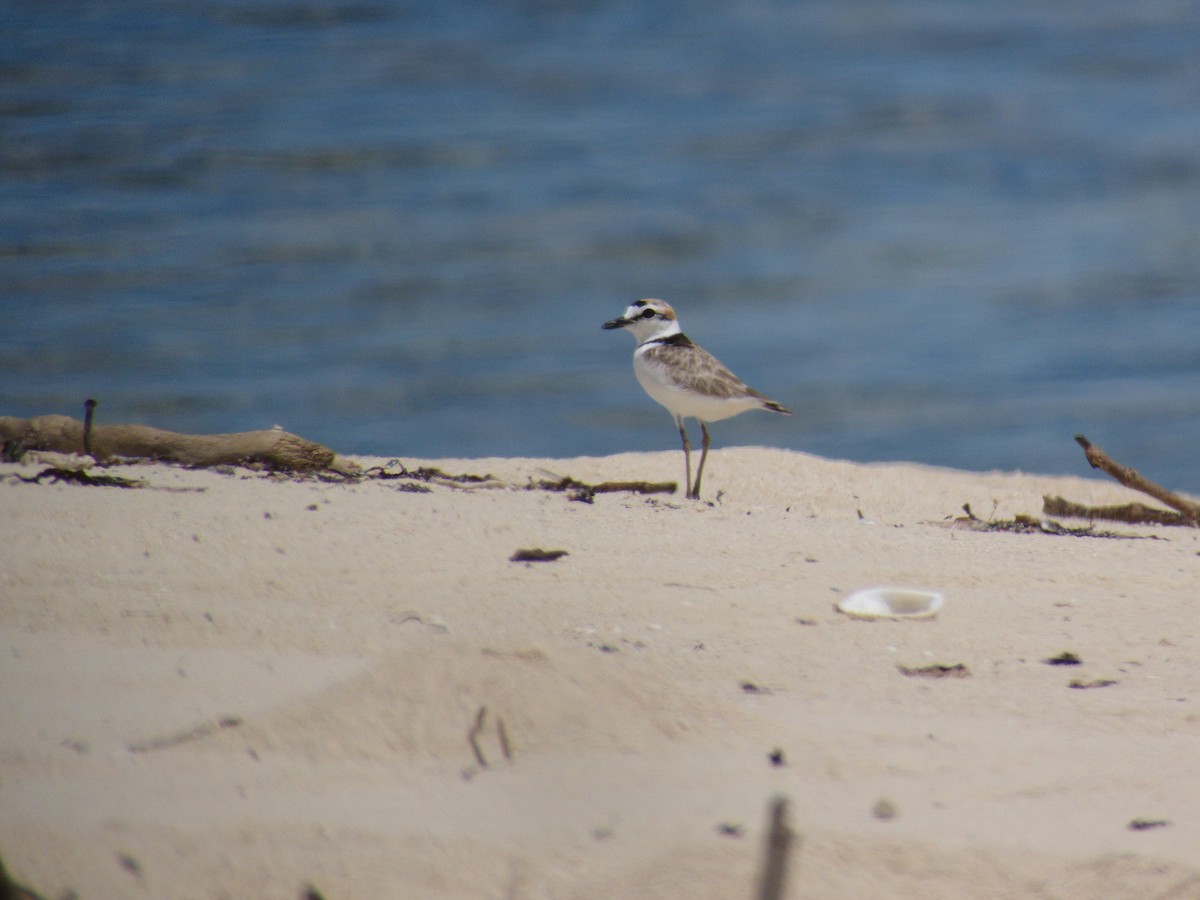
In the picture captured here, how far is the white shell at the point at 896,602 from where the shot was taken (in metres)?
4.06

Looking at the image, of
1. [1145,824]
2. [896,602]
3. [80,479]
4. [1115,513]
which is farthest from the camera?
[1115,513]

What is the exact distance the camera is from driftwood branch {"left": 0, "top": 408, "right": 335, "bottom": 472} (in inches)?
213

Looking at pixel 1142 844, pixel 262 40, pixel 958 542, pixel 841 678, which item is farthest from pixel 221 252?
pixel 1142 844

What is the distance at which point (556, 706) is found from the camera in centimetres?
299

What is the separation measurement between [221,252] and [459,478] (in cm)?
786

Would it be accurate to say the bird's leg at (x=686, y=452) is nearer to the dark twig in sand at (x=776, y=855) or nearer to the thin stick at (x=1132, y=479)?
the thin stick at (x=1132, y=479)

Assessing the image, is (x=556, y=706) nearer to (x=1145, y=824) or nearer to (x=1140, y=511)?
(x=1145, y=824)

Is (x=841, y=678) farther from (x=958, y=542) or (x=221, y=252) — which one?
(x=221, y=252)

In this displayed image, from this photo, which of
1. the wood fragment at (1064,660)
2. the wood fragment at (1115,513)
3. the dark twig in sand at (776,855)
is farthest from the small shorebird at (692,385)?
the dark twig in sand at (776,855)

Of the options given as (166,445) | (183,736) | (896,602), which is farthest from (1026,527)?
(183,736)

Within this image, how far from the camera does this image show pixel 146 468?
5.21 m

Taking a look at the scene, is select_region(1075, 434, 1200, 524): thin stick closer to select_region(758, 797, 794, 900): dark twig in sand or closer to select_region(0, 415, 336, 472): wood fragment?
select_region(0, 415, 336, 472): wood fragment

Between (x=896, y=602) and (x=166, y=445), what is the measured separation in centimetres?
296

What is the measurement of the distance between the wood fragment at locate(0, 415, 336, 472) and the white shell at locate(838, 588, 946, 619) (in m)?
2.31
